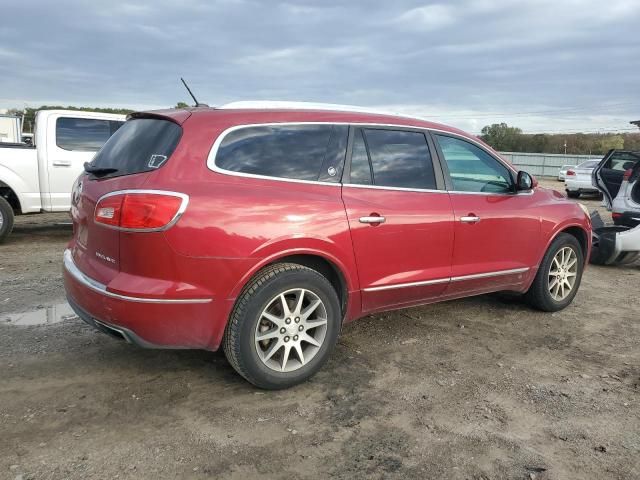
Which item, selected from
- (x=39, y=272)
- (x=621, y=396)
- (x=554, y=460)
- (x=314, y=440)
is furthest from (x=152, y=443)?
(x=39, y=272)

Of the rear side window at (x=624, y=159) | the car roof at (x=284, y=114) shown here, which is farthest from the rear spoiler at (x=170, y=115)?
the rear side window at (x=624, y=159)

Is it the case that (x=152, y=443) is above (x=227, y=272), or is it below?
below

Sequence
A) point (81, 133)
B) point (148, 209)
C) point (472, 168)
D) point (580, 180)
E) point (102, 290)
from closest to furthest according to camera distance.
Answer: point (148, 209) → point (102, 290) → point (472, 168) → point (81, 133) → point (580, 180)

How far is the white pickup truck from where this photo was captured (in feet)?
26.4

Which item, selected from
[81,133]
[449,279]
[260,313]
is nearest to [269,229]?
[260,313]

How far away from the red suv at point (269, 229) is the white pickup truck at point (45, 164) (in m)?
5.22

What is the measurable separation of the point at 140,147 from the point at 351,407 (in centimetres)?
204

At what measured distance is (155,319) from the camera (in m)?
3.04

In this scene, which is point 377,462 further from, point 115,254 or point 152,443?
point 115,254

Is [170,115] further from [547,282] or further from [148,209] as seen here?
[547,282]

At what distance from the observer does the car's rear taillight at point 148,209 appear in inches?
117

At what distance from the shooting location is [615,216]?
8.11 meters

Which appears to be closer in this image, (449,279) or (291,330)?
(291,330)

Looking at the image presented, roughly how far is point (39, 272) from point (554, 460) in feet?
18.8
